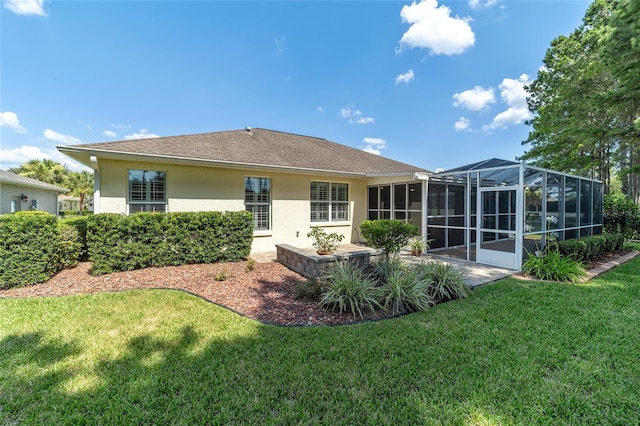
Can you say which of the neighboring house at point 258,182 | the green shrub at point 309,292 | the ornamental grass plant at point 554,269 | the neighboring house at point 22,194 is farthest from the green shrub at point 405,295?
the neighboring house at point 22,194

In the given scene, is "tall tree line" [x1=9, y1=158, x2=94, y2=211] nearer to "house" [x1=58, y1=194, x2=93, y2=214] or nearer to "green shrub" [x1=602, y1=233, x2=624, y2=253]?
"house" [x1=58, y1=194, x2=93, y2=214]

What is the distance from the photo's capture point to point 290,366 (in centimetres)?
281

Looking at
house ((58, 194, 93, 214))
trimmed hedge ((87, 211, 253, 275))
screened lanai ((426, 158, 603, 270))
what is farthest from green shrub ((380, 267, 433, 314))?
house ((58, 194, 93, 214))

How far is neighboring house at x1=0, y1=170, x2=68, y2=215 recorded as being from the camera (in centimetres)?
1455

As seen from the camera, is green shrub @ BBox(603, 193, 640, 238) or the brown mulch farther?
green shrub @ BBox(603, 193, 640, 238)

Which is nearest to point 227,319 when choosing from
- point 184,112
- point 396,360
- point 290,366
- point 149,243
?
point 290,366

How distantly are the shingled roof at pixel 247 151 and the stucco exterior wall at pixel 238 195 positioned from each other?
52 centimetres

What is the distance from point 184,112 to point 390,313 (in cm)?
1459

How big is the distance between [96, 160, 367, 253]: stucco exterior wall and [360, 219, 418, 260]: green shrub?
178 inches

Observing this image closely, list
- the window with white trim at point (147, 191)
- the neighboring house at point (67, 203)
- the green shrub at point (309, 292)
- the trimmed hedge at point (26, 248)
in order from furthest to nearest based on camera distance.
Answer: the neighboring house at point (67, 203) → the window with white trim at point (147, 191) → the trimmed hedge at point (26, 248) → the green shrub at point (309, 292)

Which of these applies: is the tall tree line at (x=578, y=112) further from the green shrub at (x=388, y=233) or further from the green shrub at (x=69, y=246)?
the green shrub at (x=69, y=246)

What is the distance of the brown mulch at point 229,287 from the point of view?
14.0 feet

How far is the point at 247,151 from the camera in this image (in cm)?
962

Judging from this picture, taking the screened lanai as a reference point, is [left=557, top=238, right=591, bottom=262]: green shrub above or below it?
below
